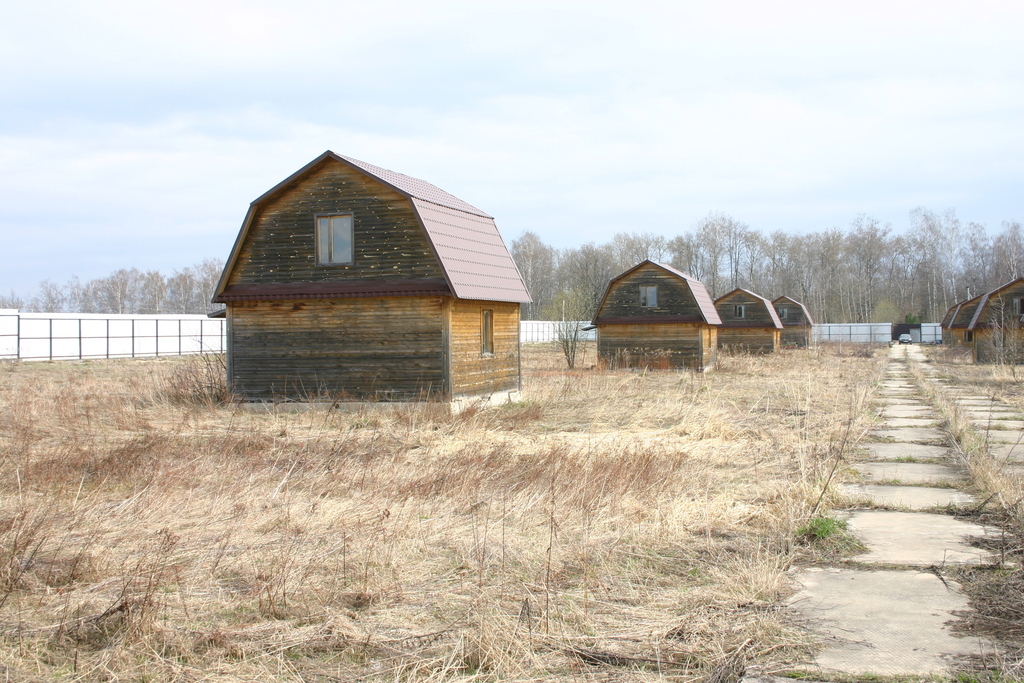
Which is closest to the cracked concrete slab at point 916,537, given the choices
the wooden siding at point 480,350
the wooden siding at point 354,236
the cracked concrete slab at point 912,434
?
the cracked concrete slab at point 912,434

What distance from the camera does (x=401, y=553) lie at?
21.0ft

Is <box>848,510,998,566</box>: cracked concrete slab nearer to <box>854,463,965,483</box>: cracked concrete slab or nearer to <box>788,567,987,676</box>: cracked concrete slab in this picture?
<box>788,567,987,676</box>: cracked concrete slab

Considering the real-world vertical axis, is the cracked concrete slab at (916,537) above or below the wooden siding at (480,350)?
below

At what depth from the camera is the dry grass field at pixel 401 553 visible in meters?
4.54

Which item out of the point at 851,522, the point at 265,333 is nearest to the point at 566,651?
the point at 851,522

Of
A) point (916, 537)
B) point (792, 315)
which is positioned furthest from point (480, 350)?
point (792, 315)

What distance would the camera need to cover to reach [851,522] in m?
7.74

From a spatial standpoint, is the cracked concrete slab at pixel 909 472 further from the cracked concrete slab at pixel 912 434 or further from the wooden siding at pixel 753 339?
the wooden siding at pixel 753 339

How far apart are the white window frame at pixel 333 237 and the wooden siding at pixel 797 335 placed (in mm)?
53566

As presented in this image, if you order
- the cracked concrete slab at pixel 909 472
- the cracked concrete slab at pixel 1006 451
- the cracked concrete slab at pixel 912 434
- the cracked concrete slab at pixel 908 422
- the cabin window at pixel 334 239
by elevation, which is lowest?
the cracked concrete slab at pixel 908 422

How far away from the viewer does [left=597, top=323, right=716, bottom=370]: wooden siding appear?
34.6 metres

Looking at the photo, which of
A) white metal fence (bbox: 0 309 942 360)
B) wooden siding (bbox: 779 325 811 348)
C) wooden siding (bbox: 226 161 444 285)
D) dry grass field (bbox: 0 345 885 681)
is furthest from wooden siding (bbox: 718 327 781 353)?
dry grass field (bbox: 0 345 885 681)

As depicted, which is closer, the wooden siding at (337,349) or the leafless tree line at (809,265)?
the wooden siding at (337,349)

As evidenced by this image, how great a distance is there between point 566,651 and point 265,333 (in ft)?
50.8
